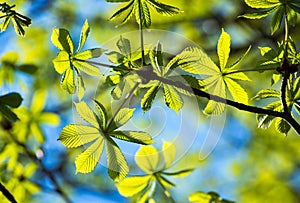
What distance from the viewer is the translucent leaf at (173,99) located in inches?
35.1

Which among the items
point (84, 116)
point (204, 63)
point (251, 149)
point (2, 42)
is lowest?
point (84, 116)

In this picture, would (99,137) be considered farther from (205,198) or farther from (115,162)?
(205,198)

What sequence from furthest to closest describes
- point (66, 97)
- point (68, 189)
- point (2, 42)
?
1. point (68, 189)
2. point (66, 97)
3. point (2, 42)

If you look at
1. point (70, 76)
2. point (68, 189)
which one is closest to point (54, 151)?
point (68, 189)

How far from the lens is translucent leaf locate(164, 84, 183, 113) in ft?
2.92

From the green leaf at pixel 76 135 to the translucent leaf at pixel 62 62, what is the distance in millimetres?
115

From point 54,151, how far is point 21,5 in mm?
1177

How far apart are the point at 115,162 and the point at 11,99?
361 mm

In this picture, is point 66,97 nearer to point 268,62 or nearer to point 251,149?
point 251,149

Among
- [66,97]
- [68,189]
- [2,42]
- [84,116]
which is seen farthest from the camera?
[68,189]

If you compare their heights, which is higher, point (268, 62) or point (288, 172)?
point (288, 172)

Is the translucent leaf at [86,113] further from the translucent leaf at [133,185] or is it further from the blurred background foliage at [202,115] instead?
the blurred background foliage at [202,115]

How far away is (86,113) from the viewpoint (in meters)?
0.89

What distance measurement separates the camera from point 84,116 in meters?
0.89
